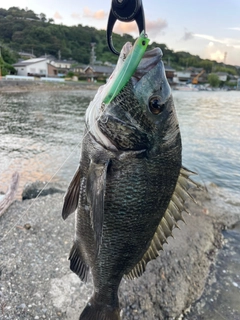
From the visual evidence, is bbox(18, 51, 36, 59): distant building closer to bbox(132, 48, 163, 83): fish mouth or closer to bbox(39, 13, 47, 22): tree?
bbox(39, 13, 47, 22): tree

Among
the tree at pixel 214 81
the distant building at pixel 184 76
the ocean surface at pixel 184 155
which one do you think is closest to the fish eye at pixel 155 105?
the ocean surface at pixel 184 155

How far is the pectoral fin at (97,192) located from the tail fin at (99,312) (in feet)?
3.05

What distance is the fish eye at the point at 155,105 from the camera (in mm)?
1755

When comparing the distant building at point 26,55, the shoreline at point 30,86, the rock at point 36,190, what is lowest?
the shoreline at point 30,86

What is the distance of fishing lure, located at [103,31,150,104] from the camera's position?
58.9 inches

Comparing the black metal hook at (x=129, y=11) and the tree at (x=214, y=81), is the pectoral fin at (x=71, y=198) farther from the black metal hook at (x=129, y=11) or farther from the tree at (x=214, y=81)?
the tree at (x=214, y=81)

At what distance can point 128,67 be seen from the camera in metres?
1.55

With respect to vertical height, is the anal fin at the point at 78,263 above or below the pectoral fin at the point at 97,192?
below

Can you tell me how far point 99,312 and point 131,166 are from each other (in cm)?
139

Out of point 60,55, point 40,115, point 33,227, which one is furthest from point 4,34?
point 33,227

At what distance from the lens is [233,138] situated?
17.9 meters

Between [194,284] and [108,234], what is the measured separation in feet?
9.48

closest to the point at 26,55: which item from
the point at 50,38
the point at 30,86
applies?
the point at 50,38

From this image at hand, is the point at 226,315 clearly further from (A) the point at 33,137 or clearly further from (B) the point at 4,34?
(B) the point at 4,34
